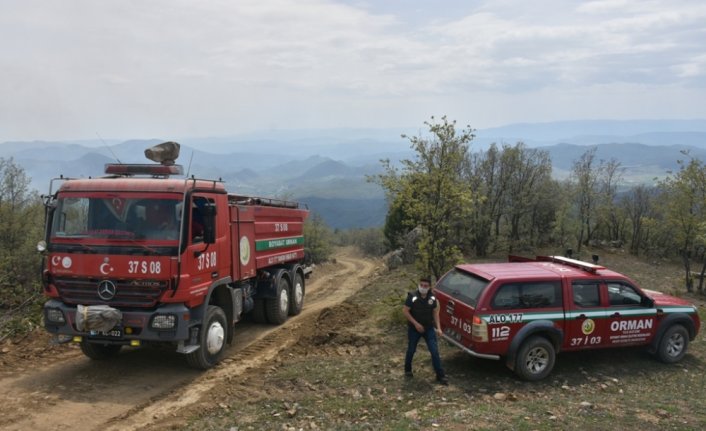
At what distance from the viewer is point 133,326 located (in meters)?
7.75

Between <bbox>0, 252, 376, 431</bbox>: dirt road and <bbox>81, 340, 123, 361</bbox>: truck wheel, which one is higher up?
<bbox>81, 340, 123, 361</bbox>: truck wheel

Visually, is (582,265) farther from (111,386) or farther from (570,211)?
(570,211)

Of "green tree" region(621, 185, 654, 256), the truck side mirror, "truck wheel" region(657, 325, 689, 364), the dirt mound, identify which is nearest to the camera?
the truck side mirror

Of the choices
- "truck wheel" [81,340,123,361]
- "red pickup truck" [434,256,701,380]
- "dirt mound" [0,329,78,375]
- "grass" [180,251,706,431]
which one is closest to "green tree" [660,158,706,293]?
"grass" [180,251,706,431]

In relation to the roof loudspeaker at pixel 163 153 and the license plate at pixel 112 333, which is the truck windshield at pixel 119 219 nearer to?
the license plate at pixel 112 333

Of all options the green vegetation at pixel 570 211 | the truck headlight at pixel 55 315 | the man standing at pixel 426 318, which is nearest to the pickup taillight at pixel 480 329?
the man standing at pixel 426 318

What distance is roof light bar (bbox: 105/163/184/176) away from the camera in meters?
9.10

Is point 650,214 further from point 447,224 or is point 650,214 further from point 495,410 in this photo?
point 495,410

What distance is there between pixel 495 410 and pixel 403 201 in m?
5.71

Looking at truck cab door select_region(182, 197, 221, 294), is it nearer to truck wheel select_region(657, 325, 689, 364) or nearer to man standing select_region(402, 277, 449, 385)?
man standing select_region(402, 277, 449, 385)

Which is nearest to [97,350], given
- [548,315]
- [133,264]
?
[133,264]

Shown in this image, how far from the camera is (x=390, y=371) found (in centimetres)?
841

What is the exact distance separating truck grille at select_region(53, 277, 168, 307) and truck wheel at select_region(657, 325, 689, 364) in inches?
353

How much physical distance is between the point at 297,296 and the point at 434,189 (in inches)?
212
